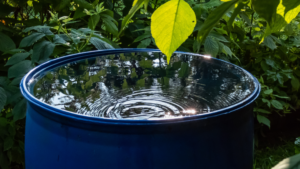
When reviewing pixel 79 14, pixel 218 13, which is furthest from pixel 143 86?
pixel 218 13

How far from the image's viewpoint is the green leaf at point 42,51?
143 centimetres

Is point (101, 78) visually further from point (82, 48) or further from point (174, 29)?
point (174, 29)

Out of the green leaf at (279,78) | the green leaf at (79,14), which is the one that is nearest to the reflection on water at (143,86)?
the green leaf at (79,14)

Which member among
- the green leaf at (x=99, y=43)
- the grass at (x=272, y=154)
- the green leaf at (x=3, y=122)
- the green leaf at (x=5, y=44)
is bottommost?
the grass at (x=272, y=154)

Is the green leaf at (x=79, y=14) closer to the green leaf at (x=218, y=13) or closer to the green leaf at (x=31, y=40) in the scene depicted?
the green leaf at (x=31, y=40)

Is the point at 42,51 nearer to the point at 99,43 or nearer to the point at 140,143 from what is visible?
the point at 99,43

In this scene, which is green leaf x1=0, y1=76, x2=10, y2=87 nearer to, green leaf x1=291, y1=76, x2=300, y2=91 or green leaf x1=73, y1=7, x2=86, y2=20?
green leaf x1=73, y1=7, x2=86, y2=20

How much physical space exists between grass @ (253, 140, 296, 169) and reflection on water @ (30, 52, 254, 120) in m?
1.31

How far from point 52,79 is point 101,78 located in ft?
0.77

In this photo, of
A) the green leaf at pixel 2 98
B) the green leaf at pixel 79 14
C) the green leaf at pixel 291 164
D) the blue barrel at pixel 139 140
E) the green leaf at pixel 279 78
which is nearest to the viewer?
the green leaf at pixel 291 164

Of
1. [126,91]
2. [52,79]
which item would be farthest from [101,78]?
[52,79]

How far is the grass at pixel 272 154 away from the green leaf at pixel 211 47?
106 centimetres

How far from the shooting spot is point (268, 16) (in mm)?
257

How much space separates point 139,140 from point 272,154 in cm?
207
